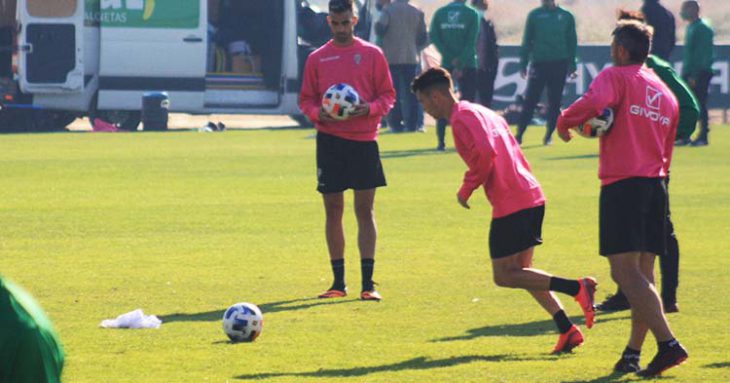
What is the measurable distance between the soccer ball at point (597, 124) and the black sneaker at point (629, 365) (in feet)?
3.70

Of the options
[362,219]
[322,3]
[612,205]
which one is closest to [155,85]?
[362,219]

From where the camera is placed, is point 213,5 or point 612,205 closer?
point 612,205

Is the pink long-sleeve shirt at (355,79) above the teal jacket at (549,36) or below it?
above

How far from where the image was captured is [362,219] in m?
10.7

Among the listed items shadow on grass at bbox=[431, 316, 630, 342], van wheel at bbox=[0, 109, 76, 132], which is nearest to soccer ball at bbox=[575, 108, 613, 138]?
shadow on grass at bbox=[431, 316, 630, 342]

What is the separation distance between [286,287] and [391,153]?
12647mm

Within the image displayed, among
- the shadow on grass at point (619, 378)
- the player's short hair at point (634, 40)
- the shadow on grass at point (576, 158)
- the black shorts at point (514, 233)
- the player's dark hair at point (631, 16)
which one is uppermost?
the player's dark hair at point (631, 16)

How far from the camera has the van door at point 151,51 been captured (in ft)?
93.9

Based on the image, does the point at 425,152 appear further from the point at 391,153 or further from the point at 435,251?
the point at 435,251

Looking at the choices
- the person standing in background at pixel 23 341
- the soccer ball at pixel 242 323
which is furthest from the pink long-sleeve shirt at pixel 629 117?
the person standing in background at pixel 23 341

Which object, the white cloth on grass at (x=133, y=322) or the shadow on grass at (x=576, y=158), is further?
the shadow on grass at (x=576, y=158)

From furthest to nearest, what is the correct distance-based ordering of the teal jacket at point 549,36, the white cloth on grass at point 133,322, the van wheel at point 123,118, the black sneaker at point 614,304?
the van wheel at point 123,118
the teal jacket at point 549,36
the black sneaker at point 614,304
the white cloth on grass at point 133,322

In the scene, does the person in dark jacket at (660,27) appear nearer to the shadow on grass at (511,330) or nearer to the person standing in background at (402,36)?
the person standing in background at (402,36)

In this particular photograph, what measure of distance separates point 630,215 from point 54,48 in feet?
70.8
